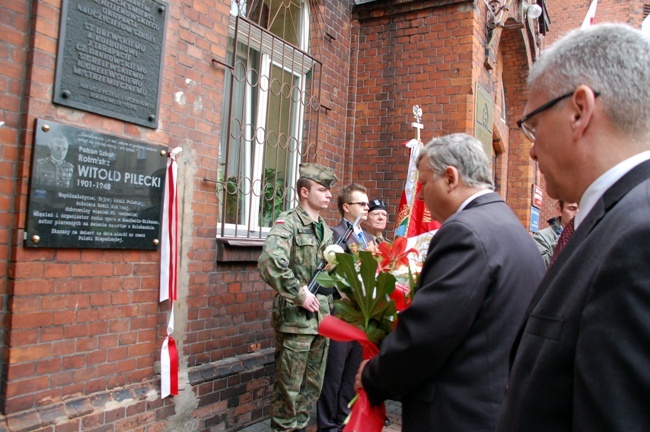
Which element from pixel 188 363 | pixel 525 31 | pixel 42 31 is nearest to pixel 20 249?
pixel 42 31

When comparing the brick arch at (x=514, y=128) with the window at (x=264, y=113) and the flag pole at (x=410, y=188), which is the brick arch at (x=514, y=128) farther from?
the window at (x=264, y=113)

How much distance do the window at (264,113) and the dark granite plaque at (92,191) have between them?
1041mm

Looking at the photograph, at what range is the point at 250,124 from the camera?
491cm

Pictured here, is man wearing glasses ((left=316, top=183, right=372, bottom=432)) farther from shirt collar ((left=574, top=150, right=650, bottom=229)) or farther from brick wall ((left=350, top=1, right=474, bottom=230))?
shirt collar ((left=574, top=150, right=650, bottom=229))

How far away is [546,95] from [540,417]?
0.70m

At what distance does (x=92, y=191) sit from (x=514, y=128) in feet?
30.5


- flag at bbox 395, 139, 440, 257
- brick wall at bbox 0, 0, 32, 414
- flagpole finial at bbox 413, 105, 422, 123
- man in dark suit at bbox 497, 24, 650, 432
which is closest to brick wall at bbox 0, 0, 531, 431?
brick wall at bbox 0, 0, 32, 414

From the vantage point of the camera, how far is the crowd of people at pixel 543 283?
33.3 inches

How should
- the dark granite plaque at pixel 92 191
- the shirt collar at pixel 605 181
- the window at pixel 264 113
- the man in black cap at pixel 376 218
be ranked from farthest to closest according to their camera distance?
the man in black cap at pixel 376 218 < the window at pixel 264 113 < the dark granite plaque at pixel 92 191 < the shirt collar at pixel 605 181

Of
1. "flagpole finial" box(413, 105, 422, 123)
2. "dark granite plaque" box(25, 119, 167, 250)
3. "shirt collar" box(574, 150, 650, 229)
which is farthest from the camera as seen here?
"flagpole finial" box(413, 105, 422, 123)

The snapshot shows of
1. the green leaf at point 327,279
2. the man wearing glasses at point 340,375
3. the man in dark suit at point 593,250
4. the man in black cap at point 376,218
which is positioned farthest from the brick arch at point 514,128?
the man in dark suit at point 593,250

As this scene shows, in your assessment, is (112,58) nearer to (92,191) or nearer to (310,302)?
(92,191)

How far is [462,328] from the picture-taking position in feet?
5.72

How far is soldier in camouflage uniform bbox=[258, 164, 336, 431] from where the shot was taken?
360cm
